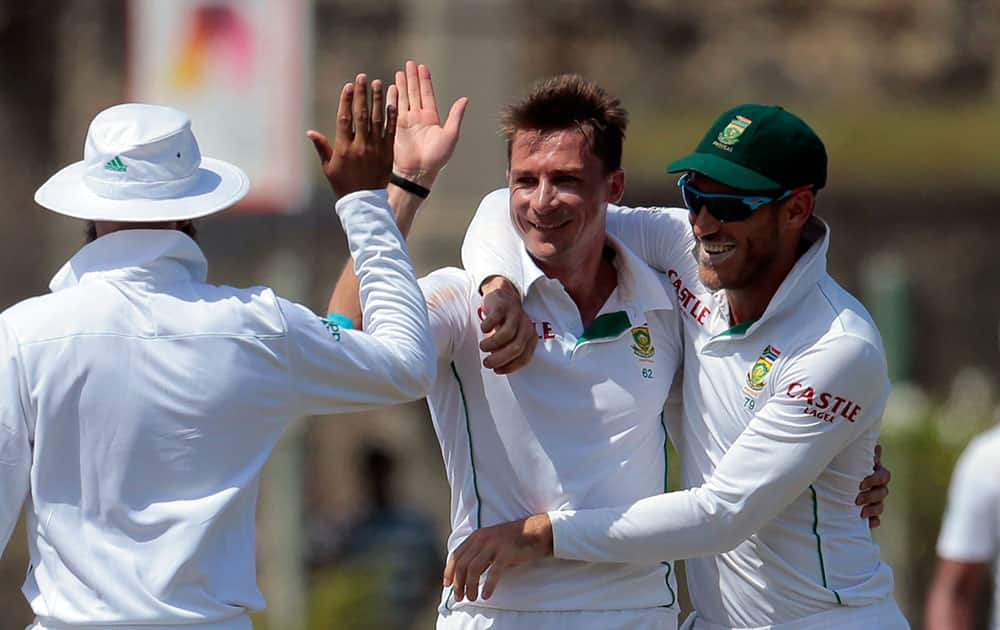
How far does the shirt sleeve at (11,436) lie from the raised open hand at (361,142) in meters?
0.89

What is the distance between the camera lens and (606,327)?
15.3 ft

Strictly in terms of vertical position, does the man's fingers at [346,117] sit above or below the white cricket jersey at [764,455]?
above

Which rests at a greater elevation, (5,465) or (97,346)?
(97,346)

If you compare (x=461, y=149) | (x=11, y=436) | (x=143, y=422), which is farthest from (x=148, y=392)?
(x=461, y=149)

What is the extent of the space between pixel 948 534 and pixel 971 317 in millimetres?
6744

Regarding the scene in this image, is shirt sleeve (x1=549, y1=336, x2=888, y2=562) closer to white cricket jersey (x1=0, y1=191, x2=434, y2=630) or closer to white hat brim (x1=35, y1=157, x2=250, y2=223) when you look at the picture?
white cricket jersey (x1=0, y1=191, x2=434, y2=630)

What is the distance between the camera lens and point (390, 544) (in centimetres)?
1012

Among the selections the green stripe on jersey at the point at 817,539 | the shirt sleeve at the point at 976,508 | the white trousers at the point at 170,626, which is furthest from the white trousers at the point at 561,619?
the shirt sleeve at the point at 976,508

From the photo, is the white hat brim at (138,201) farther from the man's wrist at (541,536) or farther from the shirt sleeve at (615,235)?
the man's wrist at (541,536)

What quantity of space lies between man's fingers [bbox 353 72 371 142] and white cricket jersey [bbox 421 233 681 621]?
51 centimetres

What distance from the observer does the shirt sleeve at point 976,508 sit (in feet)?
19.2

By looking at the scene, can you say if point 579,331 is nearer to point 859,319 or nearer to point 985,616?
point 859,319

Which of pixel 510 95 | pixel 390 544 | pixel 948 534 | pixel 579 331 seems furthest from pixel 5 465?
pixel 510 95

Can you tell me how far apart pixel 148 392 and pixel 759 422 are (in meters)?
1.50
